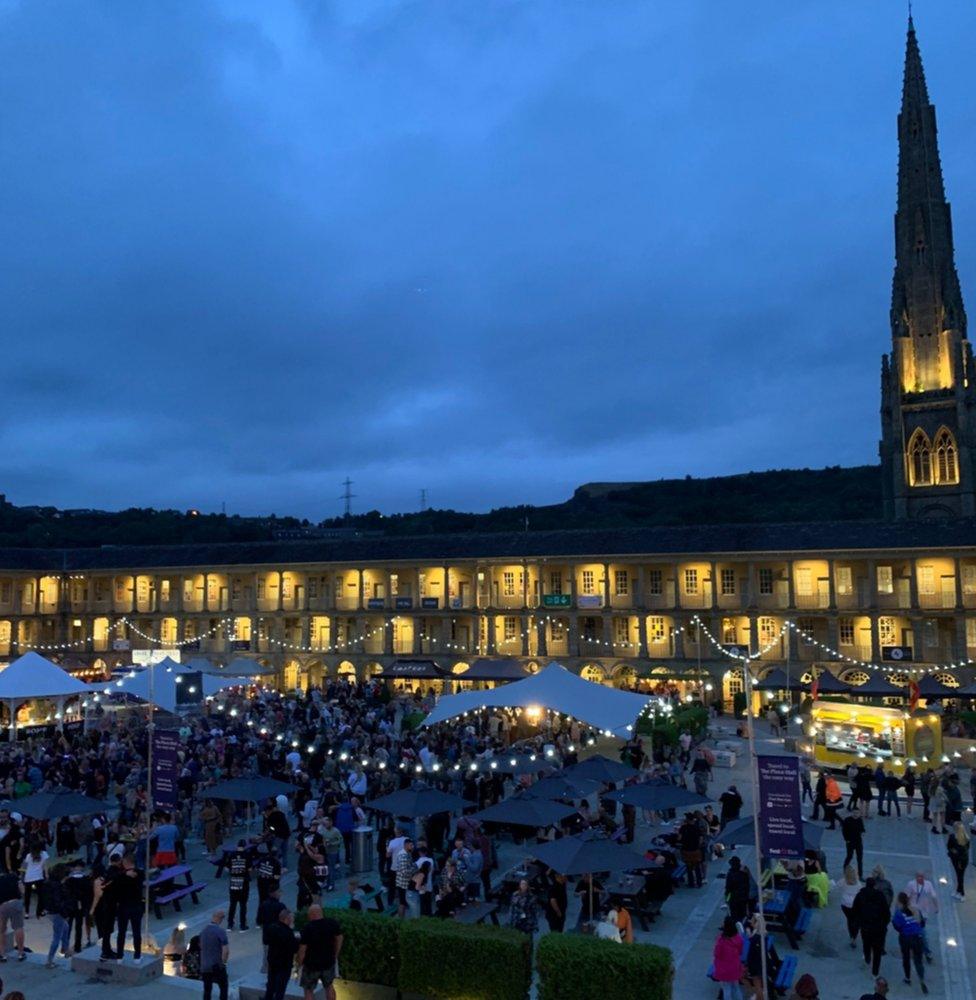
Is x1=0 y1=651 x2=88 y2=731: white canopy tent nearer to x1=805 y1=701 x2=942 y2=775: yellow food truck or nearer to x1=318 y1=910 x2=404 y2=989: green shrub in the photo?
x1=318 y1=910 x2=404 y2=989: green shrub

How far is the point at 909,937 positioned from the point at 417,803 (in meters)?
7.16

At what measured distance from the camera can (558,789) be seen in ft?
54.0

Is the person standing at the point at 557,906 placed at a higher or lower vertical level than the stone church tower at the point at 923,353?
lower

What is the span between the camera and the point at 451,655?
47.3 meters

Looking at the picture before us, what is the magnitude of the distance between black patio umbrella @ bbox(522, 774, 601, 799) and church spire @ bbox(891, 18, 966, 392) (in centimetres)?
5660

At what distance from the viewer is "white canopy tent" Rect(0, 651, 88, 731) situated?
2372 centimetres

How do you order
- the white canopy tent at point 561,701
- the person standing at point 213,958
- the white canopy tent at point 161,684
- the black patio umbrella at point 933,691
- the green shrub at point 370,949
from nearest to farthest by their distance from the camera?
the person standing at point 213,958
the green shrub at point 370,949
the white canopy tent at point 561,701
the white canopy tent at point 161,684
the black patio umbrella at point 933,691

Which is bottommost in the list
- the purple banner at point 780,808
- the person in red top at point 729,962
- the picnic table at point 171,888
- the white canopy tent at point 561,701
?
the picnic table at point 171,888

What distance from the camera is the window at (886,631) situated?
131ft

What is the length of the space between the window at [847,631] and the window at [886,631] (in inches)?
45.0

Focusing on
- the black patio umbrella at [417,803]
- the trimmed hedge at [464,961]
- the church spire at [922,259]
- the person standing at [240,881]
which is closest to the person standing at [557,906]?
the trimmed hedge at [464,961]

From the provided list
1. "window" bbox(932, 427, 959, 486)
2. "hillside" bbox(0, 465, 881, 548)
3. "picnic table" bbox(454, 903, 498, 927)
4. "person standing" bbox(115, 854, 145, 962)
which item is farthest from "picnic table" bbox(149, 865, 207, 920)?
"hillside" bbox(0, 465, 881, 548)

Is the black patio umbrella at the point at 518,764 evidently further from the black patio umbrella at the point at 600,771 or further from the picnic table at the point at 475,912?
the picnic table at the point at 475,912

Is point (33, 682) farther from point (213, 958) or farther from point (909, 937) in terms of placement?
point (909, 937)
